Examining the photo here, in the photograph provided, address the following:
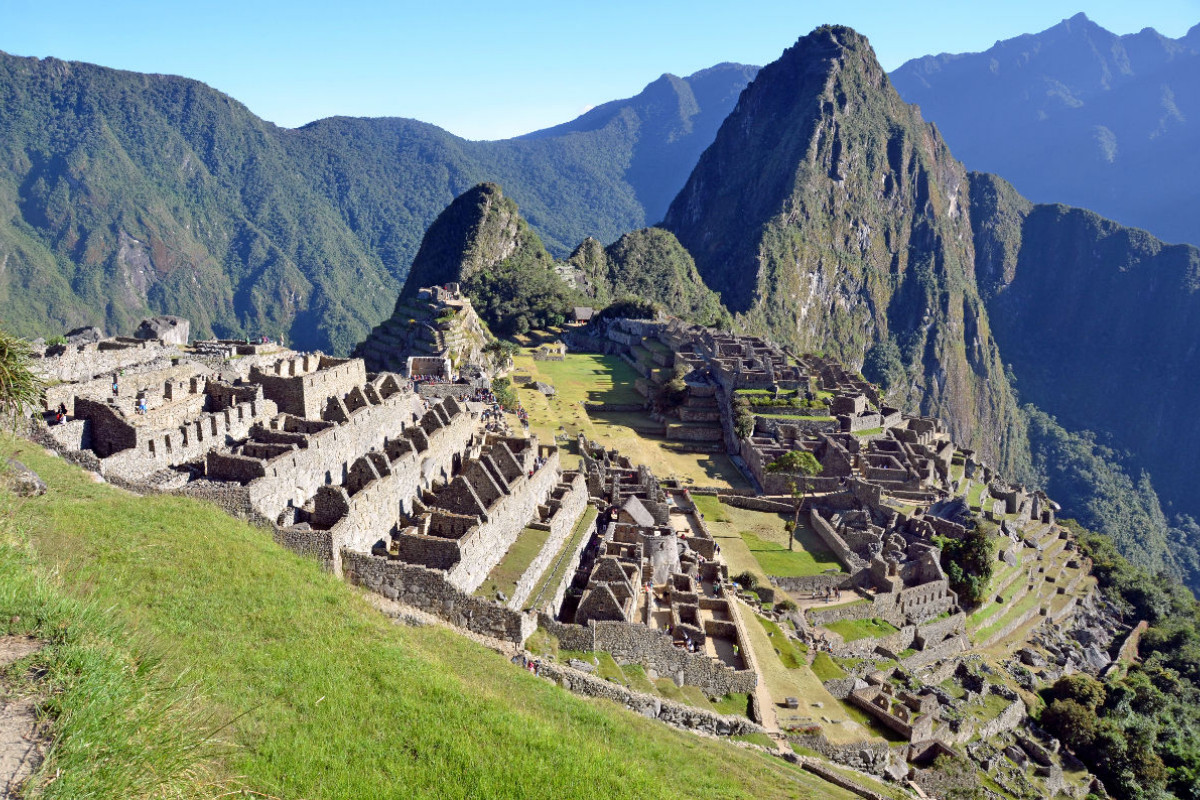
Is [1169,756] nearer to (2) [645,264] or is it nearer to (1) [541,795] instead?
(1) [541,795]

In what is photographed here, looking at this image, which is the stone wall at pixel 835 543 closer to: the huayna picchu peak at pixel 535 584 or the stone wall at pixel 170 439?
the huayna picchu peak at pixel 535 584

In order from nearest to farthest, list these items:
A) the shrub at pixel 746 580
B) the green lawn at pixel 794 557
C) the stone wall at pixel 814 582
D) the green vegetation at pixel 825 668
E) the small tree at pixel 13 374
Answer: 1. the small tree at pixel 13 374
2. the green vegetation at pixel 825 668
3. the shrub at pixel 746 580
4. the stone wall at pixel 814 582
5. the green lawn at pixel 794 557

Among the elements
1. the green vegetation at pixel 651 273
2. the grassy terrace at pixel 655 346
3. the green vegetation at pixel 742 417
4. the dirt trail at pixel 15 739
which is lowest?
the green vegetation at pixel 742 417

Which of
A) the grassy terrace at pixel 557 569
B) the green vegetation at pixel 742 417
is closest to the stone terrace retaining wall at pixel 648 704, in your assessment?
the grassy terrace at pixel 557 569

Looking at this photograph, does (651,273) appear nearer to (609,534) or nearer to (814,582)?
(814,582)

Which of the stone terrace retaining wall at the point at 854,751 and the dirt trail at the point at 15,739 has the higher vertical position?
the dirt trail at the point at 15,739

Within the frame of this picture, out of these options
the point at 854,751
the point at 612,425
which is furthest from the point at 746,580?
the point at 612,425
